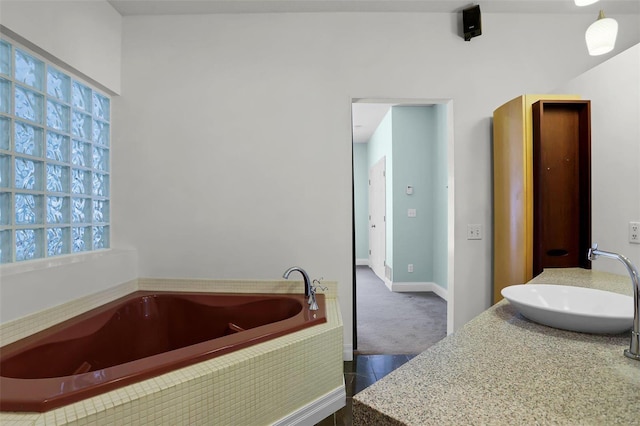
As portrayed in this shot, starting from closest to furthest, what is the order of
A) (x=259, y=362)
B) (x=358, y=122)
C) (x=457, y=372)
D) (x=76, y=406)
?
(x=457, y=372)
(x=76, y=406)
(x=259, y=362)
(x=358, y=122)

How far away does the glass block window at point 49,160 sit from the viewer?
5.28 ft

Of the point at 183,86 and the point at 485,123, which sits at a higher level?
the point at 183,86

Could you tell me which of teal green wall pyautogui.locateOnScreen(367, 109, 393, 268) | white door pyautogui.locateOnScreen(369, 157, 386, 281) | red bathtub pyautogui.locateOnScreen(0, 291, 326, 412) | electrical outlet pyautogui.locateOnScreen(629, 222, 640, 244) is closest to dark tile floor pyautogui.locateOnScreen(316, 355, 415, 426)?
red bathtub pyautogui.locateOnScreen(0, 291, 326, 412)

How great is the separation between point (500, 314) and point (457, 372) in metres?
0.49

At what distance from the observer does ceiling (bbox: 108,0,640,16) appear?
2236 millimetres

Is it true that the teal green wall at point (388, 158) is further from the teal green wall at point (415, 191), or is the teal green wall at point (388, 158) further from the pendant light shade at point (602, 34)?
the pendant light shade at point (602, 34)

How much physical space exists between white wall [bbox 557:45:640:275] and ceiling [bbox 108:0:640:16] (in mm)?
782

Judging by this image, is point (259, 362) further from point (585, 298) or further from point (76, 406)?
point (585, 298)

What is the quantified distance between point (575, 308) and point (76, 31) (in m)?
2.91

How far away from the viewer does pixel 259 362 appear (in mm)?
1396

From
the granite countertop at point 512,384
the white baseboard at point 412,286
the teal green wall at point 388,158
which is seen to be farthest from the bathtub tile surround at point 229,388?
the teal green wall at point 388,158


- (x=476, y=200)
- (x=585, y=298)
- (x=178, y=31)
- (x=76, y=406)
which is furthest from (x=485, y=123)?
(x=76, y=406)

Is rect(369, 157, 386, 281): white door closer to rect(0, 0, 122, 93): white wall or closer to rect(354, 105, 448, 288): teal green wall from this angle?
rect(354, 105, 448, 288): teal green wall

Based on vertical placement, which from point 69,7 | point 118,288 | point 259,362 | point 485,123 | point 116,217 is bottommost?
point 259,362
